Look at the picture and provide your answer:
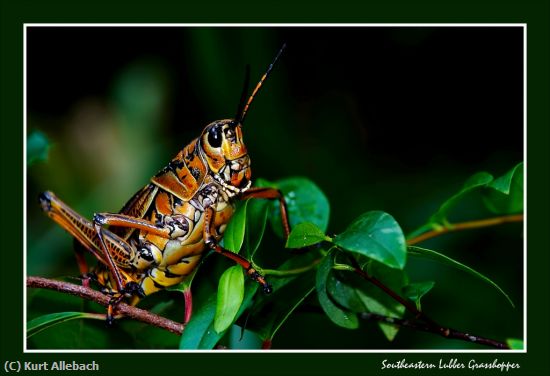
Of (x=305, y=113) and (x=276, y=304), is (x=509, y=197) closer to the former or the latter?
(x=276, y=304)

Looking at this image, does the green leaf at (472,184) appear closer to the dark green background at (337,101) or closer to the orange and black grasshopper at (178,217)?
the orange and black grasshopper at (178,217)

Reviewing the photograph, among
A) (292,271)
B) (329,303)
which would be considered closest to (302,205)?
(292,271)

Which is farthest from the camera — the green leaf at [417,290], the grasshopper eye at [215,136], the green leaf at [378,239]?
the grasshopper eye at [215,136]

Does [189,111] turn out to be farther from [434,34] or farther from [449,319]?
[449,319]

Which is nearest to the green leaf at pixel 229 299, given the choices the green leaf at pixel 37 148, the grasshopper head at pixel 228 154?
the grasshopper head at pixel 228 154

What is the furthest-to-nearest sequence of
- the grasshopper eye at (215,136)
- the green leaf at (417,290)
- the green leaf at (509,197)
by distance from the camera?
1. the grasshopper eye at (215,136)
2. the green leaf at (509,197)
3. the green leaf at (417,290)

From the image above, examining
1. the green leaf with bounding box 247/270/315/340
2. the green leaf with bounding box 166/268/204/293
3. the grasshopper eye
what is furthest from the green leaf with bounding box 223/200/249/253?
the grasshopper eye
